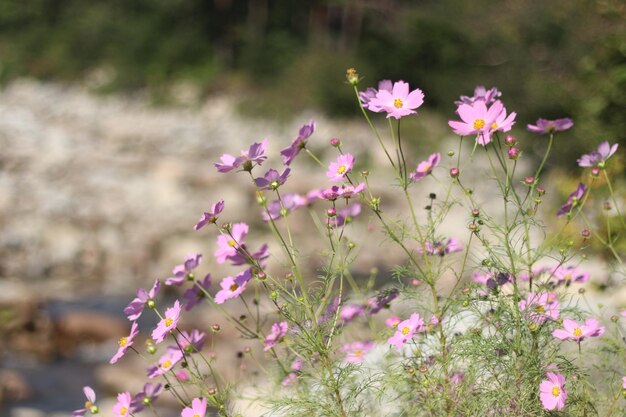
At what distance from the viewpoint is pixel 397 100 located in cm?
194

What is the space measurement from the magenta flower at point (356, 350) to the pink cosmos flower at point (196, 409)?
496 millimetres

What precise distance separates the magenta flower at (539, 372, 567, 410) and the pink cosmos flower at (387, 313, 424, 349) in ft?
1.02

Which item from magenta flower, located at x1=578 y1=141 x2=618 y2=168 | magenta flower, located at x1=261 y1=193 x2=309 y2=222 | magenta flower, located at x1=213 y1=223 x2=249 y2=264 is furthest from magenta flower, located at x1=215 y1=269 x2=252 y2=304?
magenta flower, located at x1=578 y1=141 x2=618 y2=168

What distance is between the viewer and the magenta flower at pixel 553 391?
1711 mm

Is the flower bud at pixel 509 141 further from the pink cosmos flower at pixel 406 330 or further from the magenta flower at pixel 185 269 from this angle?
the magenta flower at pixel 185 269

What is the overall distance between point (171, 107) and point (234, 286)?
16.1 m

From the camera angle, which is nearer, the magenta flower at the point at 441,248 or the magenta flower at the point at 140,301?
the magenta flower at the point at 140,301

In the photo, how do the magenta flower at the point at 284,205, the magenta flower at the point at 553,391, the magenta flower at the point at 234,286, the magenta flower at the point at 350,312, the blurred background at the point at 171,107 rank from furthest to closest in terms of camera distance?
the blurred background at the point at 171,107 → the magenta flower at the point at 350,312 → the magenta flower at the point at 284,205 → the magenta flower at the point at 234,286 → the magenta flower at the point at 553,391

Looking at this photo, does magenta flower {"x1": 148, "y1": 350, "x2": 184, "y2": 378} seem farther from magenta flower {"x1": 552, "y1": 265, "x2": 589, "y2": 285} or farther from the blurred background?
the blurred background

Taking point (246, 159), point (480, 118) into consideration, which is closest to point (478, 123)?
point (480, 118)

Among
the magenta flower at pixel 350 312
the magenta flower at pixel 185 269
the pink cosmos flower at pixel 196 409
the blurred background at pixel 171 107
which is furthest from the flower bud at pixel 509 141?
the blurred background at pixel 171 107

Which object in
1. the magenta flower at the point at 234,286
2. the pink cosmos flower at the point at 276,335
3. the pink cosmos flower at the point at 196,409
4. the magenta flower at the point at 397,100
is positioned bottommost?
the pink cosmos flower at the point at 196,409

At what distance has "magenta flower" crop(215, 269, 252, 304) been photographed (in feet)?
6.31

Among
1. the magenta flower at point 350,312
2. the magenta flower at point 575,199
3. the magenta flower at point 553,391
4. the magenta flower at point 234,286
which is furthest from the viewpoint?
the magenta flower at point 350,312
